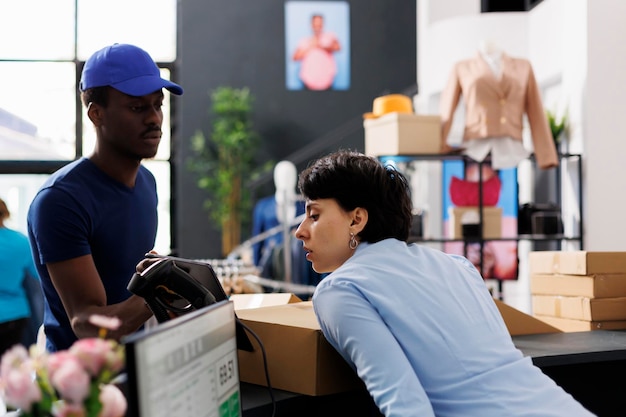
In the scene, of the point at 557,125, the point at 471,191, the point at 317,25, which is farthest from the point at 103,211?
the point at 317,25

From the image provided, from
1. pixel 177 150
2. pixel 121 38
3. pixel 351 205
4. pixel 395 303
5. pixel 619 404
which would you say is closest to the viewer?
pixel 395 303

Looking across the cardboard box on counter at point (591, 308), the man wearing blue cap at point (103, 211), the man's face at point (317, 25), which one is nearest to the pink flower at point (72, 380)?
the man wearing blue cap at point (103, 211)

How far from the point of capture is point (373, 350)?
168cm

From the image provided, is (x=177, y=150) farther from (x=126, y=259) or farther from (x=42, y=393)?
(x=42, y=393)

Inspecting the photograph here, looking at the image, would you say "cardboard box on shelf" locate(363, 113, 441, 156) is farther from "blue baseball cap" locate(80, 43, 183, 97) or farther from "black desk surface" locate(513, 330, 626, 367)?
"blue baseball cap" locate(80, 43, 183, 97)

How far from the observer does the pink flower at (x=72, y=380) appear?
0.88 m

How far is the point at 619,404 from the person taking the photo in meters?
2.69

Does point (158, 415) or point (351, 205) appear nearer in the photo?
point (158, 415)

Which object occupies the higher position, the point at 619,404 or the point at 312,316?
the point at 312,316

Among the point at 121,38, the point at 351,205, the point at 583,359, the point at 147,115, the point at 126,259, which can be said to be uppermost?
the point at 121,38

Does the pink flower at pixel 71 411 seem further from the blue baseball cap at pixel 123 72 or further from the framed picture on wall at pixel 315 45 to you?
the framed picture on wall at pixel 315 45

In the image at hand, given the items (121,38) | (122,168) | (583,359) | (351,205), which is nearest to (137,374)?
(351,205)

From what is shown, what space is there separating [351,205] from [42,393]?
106 centimetres

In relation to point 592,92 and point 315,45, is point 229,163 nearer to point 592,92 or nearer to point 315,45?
point 315,45
